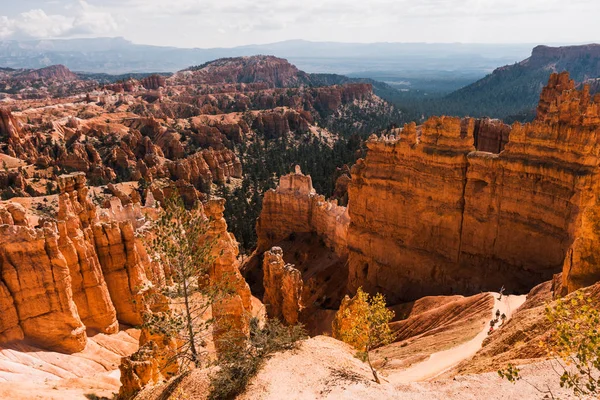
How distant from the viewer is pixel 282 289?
32.4m

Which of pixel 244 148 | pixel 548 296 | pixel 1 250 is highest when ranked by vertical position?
pixel 1 250

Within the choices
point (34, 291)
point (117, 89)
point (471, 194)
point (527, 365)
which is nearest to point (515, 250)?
point (471, 194)

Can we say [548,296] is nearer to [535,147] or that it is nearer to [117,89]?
[535,147]

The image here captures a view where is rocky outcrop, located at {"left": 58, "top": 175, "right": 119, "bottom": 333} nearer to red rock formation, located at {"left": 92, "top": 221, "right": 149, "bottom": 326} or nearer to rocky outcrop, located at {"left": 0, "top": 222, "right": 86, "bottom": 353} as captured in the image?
red rock formation, located at {"left": 92, "top": 221, "right": 149, "bottom": 326}

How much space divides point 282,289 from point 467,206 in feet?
47.6

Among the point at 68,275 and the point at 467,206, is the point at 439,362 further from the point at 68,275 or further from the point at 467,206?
the point at 68,275

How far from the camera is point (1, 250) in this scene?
20.3 m

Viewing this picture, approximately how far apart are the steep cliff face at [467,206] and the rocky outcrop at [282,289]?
5.98 meters

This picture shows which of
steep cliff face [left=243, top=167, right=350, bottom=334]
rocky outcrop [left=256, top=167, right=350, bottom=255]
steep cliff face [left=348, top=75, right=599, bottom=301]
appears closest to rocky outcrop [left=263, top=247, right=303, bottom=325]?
steep cliff face [left=243, top=167, right=350, bottom=334]

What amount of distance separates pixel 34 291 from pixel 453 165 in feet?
84.5

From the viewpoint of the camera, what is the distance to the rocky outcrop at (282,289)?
3175 cm

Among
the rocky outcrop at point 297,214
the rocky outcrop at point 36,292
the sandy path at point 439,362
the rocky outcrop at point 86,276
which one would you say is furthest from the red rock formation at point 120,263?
the rocky outcrop at point 297,214

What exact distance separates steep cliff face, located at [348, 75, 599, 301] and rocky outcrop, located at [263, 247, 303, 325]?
5.98m

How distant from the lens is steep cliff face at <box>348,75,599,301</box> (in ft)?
83.3
